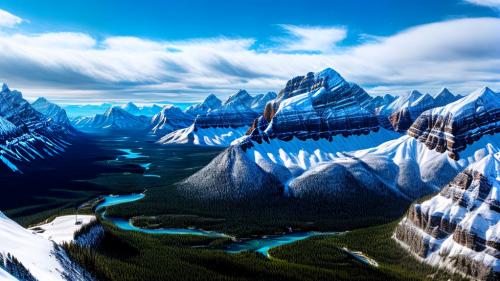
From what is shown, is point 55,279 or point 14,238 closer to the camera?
point 55,279

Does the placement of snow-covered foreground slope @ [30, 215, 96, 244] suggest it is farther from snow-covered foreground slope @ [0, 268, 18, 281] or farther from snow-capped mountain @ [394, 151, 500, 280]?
snow-capped mountain @ [394, 151, 500, 280]

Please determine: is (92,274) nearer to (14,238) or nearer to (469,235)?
(14,238)

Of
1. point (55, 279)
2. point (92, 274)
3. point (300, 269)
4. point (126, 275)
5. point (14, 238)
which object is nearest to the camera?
point (55, 279)

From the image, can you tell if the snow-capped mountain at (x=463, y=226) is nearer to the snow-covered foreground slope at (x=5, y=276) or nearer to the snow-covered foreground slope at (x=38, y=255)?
the snow-covered foreground slope at (x=38, y=255)

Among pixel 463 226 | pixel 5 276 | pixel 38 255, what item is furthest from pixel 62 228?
pixel 463 226

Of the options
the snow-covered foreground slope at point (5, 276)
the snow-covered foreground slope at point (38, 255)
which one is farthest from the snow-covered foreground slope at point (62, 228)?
the snow-covered foreground slope at point (5, 276)

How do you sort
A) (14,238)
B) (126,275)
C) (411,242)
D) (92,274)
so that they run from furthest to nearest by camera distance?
1. (411,242)
2. (126,275)
3. (92,274)
4. (14,238)

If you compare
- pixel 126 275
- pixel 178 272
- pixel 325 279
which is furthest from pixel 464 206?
pixel 126 275
